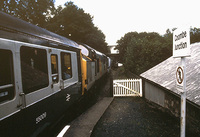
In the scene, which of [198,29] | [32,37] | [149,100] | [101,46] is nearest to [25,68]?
[32,37]

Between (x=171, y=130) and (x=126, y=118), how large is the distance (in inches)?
69.7

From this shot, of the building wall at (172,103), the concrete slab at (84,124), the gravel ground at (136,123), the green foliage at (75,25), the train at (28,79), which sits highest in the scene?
the green foliage at (75,25)

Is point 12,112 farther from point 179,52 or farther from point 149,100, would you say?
point 149,100

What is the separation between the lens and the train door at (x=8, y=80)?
8.13 ft

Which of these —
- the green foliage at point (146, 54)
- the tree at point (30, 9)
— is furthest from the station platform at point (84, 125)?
the tree at point (30, 9)

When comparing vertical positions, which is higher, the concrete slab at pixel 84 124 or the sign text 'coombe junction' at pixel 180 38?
the sign text 'coombe junction' at pixel 180 38

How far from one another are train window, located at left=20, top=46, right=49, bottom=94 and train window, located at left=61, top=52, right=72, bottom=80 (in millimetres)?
1049

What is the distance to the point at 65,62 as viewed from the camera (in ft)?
17.0

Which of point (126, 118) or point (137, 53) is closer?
point (126, 118)

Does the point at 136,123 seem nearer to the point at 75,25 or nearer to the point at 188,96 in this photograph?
the point at 188,96

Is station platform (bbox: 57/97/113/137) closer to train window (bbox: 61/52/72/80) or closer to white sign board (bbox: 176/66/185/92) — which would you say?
train window (bbox: 61/52/72/80)

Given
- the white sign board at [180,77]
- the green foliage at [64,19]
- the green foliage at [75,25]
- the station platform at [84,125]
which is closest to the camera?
the white sign board at [180,77]

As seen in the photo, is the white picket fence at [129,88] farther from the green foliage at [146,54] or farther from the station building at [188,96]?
the green foliage at [146,54]

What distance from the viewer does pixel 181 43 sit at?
2668 mm
